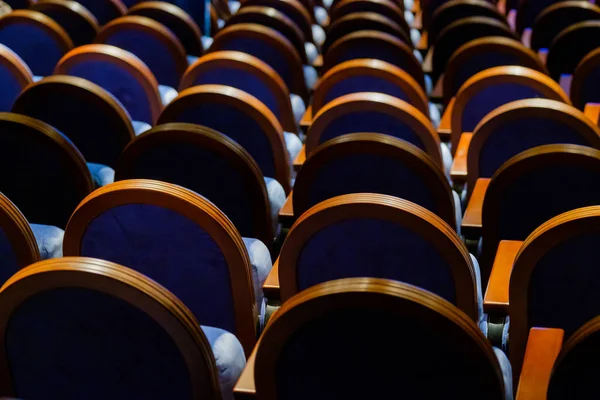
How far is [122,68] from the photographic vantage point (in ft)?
4.92

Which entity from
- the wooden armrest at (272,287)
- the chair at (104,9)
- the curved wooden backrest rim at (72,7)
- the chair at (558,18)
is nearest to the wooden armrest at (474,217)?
the wooden armrest at (272,287)

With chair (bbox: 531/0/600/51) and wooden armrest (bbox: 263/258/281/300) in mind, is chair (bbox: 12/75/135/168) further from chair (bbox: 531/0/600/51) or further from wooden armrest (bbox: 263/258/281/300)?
chair (bbox: 531/0/600/51)

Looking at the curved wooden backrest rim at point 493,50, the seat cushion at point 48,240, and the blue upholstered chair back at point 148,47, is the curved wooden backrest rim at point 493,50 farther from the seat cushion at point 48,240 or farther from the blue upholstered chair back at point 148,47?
the seat cushion at point 48,240

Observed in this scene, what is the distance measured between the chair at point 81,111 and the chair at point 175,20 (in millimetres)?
665

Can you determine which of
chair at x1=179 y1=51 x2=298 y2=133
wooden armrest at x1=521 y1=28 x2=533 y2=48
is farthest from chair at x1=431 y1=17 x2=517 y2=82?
chair at x1=179 y1=51 x2=298 y2=133

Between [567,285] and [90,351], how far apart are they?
44cm

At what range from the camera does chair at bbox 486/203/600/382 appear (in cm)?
81

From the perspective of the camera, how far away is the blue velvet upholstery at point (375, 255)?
84 cm

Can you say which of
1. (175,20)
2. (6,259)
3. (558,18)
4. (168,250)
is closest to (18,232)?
(6,259)

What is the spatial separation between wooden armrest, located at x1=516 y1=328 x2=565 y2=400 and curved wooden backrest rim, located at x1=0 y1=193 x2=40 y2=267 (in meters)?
0.49

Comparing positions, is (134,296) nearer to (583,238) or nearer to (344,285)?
(344,285)

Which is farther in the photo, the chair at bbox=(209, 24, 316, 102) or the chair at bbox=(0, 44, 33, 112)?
the chair at bbox=(209, 24, 316, 102)

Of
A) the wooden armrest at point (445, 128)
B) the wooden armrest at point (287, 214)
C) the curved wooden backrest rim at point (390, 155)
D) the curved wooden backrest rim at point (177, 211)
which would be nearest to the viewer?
the curved wooden backrest rim at point (177, 211)

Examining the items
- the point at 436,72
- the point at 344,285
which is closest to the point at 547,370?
the point at 344,285
